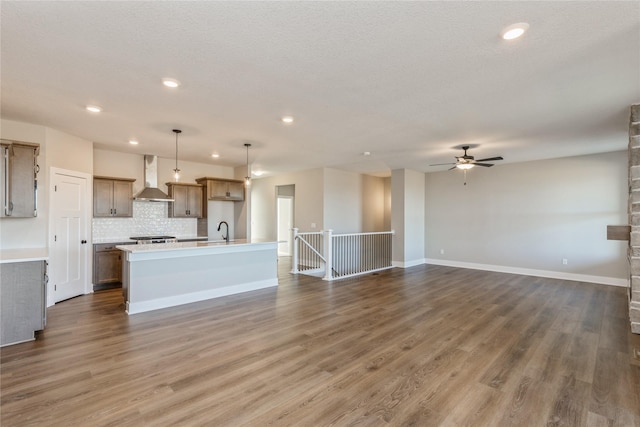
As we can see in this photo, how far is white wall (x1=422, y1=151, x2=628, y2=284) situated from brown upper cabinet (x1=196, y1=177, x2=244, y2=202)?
537 centimetres

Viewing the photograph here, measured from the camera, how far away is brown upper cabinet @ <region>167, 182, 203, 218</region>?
6.80 m

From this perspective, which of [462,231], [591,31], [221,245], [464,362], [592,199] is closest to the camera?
[591,31]

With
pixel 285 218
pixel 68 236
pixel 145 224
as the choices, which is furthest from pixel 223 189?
pixel 285 218

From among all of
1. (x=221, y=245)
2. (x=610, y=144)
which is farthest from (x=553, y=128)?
(x=221, y=245)

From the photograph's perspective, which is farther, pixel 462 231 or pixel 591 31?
pixel 462 231

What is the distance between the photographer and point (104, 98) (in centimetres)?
340

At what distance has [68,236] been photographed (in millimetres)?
4977

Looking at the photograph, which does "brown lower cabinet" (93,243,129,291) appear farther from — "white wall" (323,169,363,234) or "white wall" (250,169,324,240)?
"white wall" (323,169,363,234)

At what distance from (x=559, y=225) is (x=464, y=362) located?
5.67 metres

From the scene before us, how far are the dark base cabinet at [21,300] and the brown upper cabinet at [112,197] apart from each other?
272 cm

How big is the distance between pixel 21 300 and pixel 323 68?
3.96 metres

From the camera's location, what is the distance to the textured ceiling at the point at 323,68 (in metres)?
2.01

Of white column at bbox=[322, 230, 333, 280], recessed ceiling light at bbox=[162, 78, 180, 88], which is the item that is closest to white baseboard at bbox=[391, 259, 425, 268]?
white column at bbox=[322, 230, 333, 280]

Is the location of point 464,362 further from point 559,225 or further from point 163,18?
point 559,225
